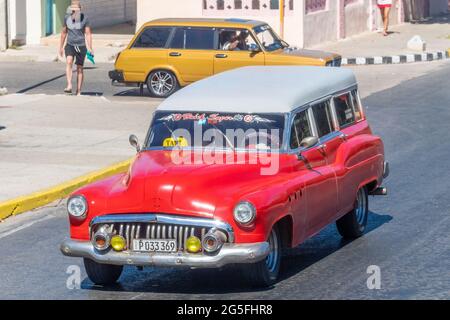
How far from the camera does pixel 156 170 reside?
1032 centimetres

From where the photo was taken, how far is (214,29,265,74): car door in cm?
2312

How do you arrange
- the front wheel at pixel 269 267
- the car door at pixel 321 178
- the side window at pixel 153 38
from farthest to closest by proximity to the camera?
the side window at pixel 153 38 → the car door at pixel 321 178 → the front wheel at pixel 269 267

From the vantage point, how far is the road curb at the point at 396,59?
95.7ft

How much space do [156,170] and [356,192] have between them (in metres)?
2.42

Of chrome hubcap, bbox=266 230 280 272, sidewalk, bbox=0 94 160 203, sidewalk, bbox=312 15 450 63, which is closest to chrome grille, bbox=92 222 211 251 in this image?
chrome hubcap, bbox=266 230 280 272

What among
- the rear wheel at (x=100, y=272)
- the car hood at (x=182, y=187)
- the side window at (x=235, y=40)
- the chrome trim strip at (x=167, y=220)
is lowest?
the rear wheel at (x=100, y=272)

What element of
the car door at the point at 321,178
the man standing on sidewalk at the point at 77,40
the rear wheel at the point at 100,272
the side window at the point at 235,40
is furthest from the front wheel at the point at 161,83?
the rear wheel at the point at 100,272

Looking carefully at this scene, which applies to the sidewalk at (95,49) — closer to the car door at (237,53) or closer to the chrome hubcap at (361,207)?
the car door at (237,53)

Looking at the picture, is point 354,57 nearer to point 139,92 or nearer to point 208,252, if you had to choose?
point 139,92

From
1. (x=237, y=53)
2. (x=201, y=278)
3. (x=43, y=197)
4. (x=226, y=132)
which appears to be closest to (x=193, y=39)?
(x=237, y=53)

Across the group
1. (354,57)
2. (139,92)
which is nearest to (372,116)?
(139,92)

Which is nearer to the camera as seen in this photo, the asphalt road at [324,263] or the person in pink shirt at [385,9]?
the asphalt road at [324,263]

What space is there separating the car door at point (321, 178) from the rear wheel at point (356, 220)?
2.29 ft

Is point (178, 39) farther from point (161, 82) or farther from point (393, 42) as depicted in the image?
point (393, 42)
